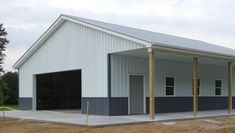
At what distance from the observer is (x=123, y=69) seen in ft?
62.8

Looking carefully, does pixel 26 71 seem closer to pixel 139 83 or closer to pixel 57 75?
pixel 57 75

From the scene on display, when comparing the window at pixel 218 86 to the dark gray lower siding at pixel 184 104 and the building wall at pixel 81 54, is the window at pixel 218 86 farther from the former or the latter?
the building wall at pixel 81 54

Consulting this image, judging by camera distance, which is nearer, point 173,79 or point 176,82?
point 173,79

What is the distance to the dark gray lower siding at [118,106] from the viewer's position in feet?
61.0

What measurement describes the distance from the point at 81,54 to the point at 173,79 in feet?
17.6

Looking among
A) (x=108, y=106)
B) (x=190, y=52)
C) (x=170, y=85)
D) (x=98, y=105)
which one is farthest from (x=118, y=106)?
(x=170, y=85)

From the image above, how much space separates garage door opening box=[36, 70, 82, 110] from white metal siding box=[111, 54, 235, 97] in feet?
22.7

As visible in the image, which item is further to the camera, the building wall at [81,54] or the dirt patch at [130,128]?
the building wall at [81,54]

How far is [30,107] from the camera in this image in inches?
998

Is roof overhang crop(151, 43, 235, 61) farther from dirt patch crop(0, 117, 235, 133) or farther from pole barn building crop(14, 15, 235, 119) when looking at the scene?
dirt patch crop(0, 117, 235, 133)

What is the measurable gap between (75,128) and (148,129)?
2.52 metres

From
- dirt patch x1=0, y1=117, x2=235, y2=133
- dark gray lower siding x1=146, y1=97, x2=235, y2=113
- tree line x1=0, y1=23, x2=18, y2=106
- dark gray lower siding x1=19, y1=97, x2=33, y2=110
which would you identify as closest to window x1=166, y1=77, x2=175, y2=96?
dark gray lower siding x1=146, y1=97, x2=235, y2=113

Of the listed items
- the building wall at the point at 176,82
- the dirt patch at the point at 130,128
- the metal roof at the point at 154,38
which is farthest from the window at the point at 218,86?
the dirt patch at the point at 130,128

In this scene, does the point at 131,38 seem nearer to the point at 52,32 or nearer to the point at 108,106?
the point at 108,106
